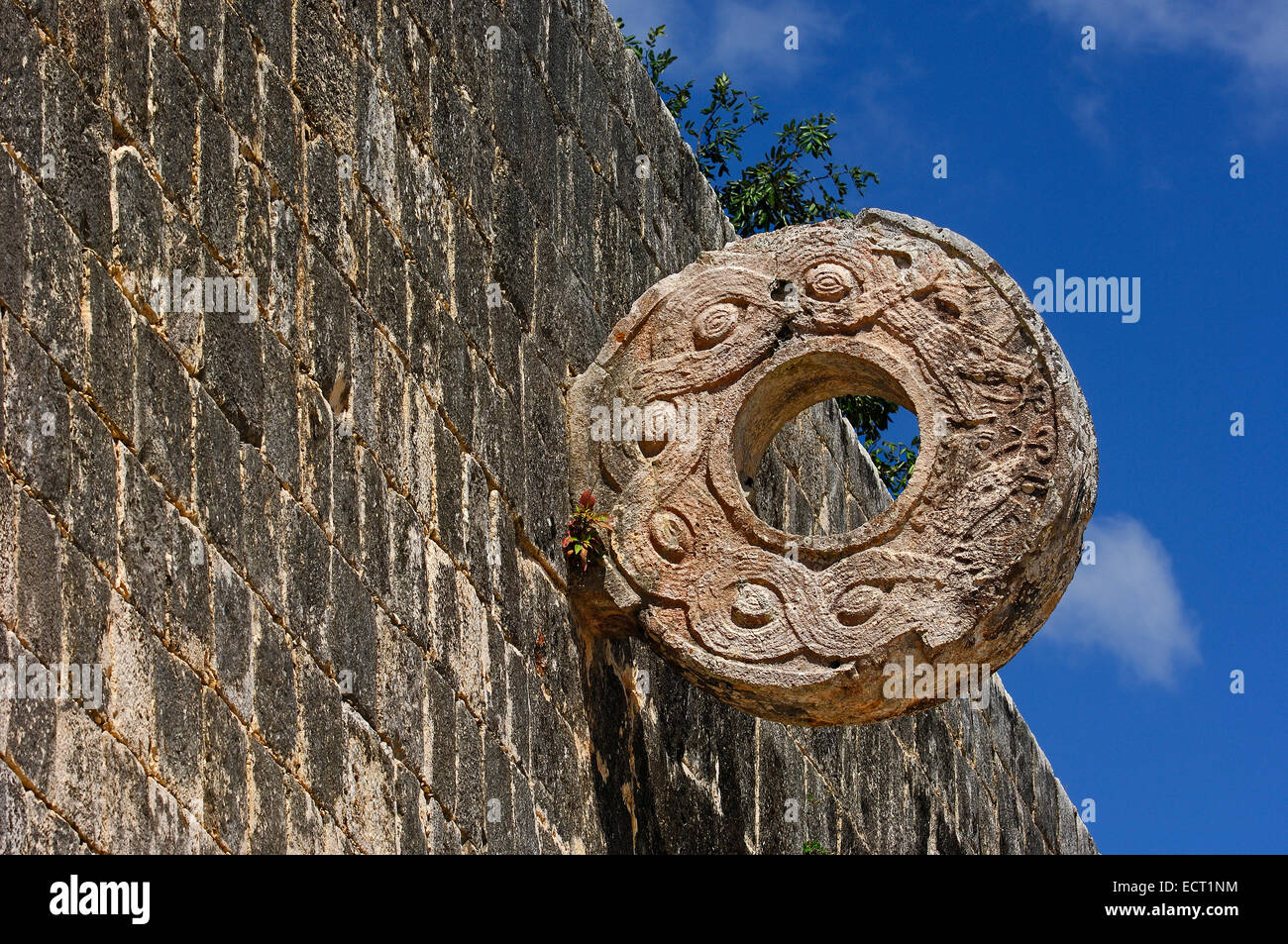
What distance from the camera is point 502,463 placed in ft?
21.2

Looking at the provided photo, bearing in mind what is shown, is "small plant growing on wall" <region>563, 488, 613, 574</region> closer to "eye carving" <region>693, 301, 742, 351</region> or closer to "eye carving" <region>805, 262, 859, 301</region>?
"eye carving" <region>693, 301, 742, 351</region>

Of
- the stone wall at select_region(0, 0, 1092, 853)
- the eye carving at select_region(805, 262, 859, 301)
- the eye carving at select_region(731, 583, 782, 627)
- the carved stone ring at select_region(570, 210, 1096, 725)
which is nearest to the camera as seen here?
the stone wall at select_region(0, 0, 1092, 853)

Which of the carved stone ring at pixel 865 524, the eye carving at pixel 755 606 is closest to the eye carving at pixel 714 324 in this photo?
the carved stone ring at pixel 865 524

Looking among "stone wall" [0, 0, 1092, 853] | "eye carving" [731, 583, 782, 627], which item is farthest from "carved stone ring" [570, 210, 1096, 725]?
"stone wall" [0, 0, 1092, 853]

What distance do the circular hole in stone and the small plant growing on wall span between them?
50 cm

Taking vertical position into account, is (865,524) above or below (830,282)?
below

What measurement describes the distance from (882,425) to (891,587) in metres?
9.17

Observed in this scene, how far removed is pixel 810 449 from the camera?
9773 mm

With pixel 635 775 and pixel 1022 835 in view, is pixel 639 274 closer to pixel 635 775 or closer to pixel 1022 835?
pixel 635 775

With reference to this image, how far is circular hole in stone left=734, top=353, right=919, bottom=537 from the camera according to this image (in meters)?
7.00

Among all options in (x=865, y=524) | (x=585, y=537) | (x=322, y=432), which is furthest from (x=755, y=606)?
(x=322, y=432)

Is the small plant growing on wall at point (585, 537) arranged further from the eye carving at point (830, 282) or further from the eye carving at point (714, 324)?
the eye carving at point (830, 282)

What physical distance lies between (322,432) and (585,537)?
173cm

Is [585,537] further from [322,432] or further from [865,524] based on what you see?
[322,432]
